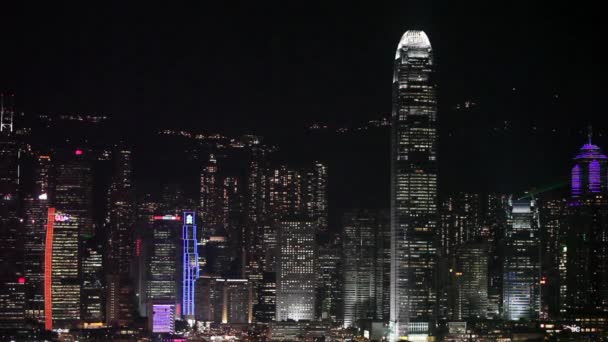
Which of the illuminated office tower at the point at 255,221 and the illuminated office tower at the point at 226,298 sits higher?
the illuminated office tower at the point at 255,221

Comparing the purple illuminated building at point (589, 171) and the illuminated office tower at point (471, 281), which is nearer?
the purple illuminated building at point (589, 171)

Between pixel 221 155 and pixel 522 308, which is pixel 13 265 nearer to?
pixel 221 155

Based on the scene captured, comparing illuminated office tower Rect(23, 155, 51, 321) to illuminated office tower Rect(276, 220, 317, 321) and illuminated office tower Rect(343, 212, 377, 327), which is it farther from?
illuminated office tower Rect(343, 212, 377, 327)

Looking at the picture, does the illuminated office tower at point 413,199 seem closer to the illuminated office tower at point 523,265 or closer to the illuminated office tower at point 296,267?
the illuminated office tower at point 523,265

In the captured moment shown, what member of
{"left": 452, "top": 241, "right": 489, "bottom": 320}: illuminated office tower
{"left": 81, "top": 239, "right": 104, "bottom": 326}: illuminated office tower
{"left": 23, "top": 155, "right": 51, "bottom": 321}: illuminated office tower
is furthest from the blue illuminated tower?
{"left": 452, "top": 241, "right": 489, "bottom": 320}: illuminated office tower

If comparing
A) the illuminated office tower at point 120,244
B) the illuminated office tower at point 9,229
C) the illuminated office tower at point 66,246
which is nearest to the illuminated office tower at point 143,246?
the illuminated office tower at point 120,244

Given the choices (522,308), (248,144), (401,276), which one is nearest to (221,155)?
(248,144)

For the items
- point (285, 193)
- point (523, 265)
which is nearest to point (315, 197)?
point (285, 193)
